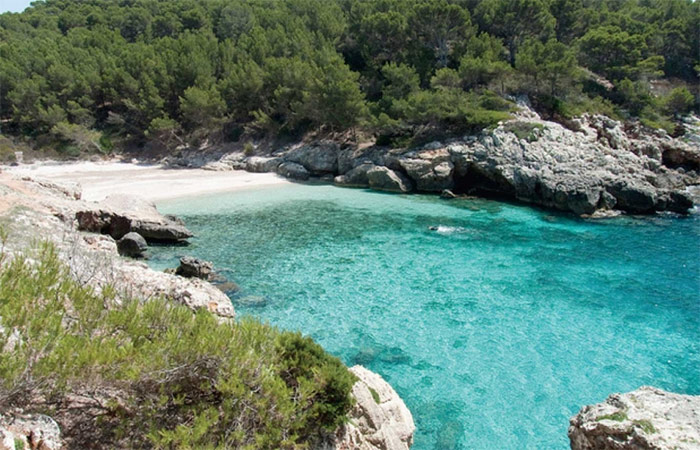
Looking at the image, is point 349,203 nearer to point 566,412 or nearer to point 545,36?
point 566,412

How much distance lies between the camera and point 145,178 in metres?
33.5

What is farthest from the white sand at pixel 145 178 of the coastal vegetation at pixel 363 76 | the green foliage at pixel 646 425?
the green foliage at pixel 646 425

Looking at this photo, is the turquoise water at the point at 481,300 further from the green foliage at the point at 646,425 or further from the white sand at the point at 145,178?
the white sand at the point at 145,178

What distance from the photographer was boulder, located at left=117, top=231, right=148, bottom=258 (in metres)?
18.6

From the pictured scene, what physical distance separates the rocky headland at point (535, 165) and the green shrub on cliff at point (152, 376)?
953 inches

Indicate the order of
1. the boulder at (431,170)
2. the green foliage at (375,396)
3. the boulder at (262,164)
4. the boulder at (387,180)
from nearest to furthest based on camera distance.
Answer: the green foliage at (375,396)
the boulder at (431,170)
the boulder at (387,180)
the boulder at (262,164)

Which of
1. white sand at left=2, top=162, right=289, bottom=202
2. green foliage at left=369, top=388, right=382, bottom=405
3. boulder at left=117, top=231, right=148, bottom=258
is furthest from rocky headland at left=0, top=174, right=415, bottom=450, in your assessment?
white sand at left=2, top=162, right=289, bottom=202

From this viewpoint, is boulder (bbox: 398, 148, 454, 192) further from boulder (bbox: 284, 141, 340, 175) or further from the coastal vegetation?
boulder (bbox: 284, 141, 340, 175)

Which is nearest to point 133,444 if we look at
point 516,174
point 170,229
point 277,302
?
point 277,302

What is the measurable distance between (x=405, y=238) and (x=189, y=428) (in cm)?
1731

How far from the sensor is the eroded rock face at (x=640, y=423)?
18.3 feet

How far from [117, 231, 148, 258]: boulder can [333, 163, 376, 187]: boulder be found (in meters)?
17.9

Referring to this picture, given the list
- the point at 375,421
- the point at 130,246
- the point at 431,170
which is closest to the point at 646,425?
the point at 375,421

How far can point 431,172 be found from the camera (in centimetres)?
3134
